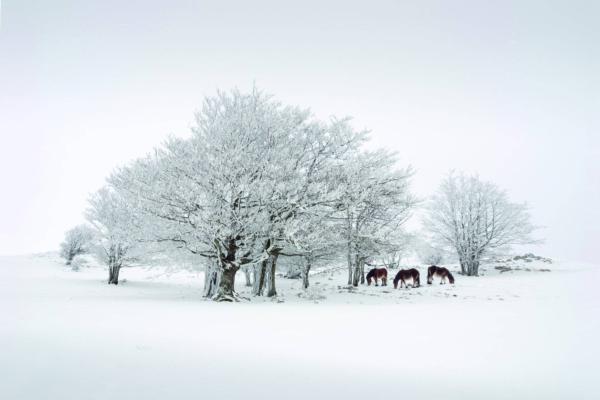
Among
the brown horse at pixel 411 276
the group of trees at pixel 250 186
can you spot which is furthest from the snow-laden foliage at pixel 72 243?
the brown horse at pixel 411 276

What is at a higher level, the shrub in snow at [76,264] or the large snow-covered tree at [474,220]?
the large snow-covered tree at [474,220]

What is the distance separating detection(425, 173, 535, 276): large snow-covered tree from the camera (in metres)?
25.3

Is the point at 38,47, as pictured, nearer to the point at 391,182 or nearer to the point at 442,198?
the point at 391,182

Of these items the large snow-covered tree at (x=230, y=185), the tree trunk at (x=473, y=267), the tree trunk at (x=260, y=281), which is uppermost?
the large snow-covered tree at (x=230, y=185)

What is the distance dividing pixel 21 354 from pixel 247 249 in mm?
9204

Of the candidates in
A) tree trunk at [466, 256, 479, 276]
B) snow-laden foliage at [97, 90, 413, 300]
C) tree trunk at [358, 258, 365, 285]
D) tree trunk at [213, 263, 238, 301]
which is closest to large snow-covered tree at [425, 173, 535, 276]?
tree trunk at [466, 256, 479, 276]

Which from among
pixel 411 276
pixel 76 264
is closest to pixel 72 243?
pixel 76 264

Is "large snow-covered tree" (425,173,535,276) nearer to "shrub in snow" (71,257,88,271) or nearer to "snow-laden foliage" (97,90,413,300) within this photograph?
"snow-laden foliage" (97,90,413,300)

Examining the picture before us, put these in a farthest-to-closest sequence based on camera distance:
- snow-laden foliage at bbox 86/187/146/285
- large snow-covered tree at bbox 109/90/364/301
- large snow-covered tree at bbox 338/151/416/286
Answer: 1. snow-laden foliage at bbox 86/187/146/285
2. large snow-covered tree at bbox 338/151/416/286
3. large snow-covered tree at bbox 109/90/364/301

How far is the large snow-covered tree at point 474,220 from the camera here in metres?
25.3

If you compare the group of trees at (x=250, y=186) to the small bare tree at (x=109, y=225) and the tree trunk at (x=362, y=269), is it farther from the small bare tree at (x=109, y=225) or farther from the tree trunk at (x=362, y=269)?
the small bare tree at (x=109, y=225)

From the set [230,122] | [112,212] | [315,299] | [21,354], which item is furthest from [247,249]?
[112,212]

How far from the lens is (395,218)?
19.1 meters

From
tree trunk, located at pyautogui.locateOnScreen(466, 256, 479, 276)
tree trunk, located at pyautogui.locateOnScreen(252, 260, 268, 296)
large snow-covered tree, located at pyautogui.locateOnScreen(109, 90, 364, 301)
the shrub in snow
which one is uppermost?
large snow-covered tree, located at pyautogui.locateOnScreen(109, 90, 364, 301)
